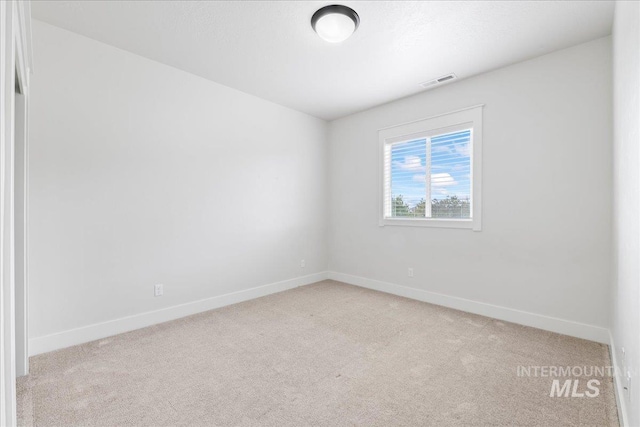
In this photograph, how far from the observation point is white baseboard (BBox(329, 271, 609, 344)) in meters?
2.72

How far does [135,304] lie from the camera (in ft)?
9.90

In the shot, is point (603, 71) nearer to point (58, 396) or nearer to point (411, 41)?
point (411, 41)

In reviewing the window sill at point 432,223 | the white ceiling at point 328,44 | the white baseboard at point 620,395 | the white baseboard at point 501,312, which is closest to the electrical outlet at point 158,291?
the white ceiling at point 328,44

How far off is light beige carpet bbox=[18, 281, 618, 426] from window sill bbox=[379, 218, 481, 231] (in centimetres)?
101

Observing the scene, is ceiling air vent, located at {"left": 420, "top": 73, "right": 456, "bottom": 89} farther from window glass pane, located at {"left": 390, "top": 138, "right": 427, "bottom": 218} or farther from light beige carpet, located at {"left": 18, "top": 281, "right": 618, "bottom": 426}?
light beige carpet, located at {"left": 18, "top": 281, "right": 618, "bottom": 426}

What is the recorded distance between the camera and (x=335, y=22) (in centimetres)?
236

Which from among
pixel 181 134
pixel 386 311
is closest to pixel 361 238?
pixel 386 311

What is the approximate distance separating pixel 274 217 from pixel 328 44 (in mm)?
2337

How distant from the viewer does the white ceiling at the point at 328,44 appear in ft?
7.63

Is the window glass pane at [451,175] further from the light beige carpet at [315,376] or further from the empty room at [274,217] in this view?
the light beige carpet at [315,376]

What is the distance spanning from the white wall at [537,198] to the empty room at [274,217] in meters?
0.02

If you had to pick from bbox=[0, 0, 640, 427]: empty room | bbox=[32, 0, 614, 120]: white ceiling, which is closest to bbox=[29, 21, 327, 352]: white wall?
bbox=[0, 0, 640, 427]: empty room

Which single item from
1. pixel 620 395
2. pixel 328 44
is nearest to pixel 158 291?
pixel 328 44

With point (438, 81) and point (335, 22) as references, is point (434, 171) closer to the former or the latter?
point (438, 81)
